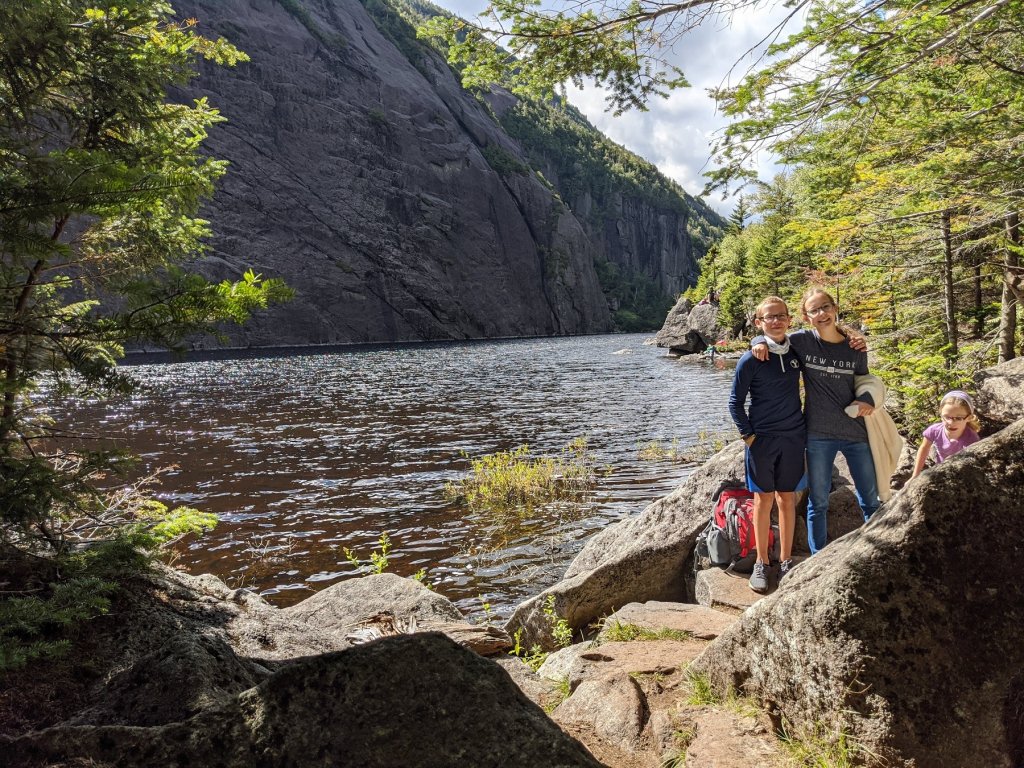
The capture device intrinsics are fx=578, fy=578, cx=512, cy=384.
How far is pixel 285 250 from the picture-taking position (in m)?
76.1

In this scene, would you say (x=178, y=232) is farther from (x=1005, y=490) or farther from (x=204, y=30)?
(x=204, y=30)

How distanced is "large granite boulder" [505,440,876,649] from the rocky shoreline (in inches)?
52.5

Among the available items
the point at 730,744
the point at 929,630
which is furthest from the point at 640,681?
the point at 929,630

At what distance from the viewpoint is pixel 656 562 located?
6.18m

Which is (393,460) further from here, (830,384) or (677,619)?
(830,384)

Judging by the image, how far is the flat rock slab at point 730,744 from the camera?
8.71 feet

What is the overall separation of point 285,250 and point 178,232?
76.7 metres

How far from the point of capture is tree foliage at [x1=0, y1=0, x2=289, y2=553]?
3268mm

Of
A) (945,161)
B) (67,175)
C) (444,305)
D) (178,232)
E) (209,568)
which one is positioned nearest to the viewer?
(67,175)

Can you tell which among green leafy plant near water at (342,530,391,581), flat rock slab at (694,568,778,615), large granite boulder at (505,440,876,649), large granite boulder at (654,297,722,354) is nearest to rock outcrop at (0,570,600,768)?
flat rock slab at (694,568,778,615)

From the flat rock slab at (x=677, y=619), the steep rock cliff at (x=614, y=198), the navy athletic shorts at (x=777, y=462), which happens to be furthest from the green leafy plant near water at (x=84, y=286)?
the steep rock cliff at (x=614, y=198)

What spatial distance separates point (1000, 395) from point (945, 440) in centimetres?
368

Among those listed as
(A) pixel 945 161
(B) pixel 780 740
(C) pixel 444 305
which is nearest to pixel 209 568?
(B) pixel 780 740

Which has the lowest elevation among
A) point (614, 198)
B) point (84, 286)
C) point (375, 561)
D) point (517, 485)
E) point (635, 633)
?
point (375, 561)
